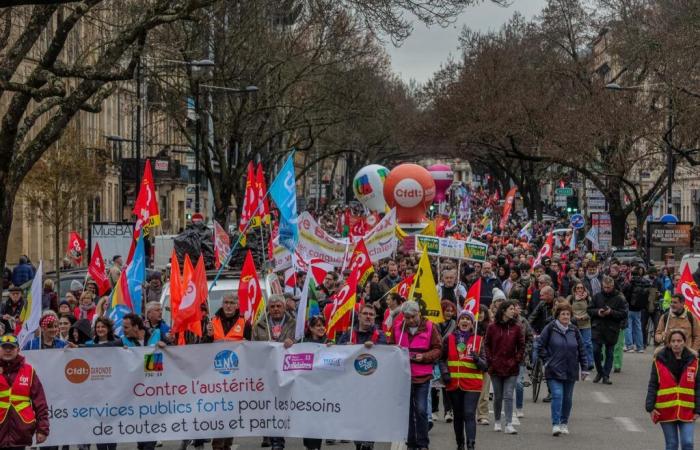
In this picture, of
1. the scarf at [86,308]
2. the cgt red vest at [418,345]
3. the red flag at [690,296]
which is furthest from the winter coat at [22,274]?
the cgt red vest at [418,345]

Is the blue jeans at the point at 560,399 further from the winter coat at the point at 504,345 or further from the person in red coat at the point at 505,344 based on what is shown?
the winter coat at the point at 504,345

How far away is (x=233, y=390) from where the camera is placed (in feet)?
41.8

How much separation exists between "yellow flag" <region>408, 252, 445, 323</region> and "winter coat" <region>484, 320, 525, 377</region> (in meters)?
0.72

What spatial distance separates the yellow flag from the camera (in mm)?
14773

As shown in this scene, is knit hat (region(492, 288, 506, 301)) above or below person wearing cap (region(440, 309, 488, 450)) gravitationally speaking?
above

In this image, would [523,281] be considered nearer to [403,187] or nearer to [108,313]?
[108,313]

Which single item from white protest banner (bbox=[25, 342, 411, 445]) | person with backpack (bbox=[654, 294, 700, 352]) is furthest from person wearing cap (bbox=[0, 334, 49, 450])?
person with backpack (bbox=[654, 294, 700, 352])

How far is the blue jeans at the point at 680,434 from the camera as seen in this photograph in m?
11.6

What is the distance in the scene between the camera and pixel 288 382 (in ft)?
41.9

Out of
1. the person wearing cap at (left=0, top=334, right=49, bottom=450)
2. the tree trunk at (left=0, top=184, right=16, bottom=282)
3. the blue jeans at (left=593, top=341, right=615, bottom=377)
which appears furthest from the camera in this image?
the blue jeans at (left=593, top=341, right=615, bottom=377)

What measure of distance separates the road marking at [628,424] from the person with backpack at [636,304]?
704cm

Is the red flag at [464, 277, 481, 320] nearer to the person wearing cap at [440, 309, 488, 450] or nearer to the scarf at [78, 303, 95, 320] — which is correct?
the person wearing cap at [440, 309, 488, 450]

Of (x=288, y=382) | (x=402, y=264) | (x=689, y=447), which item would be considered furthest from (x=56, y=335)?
(x=402, y=264)

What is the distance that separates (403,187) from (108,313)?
37.4 meters
